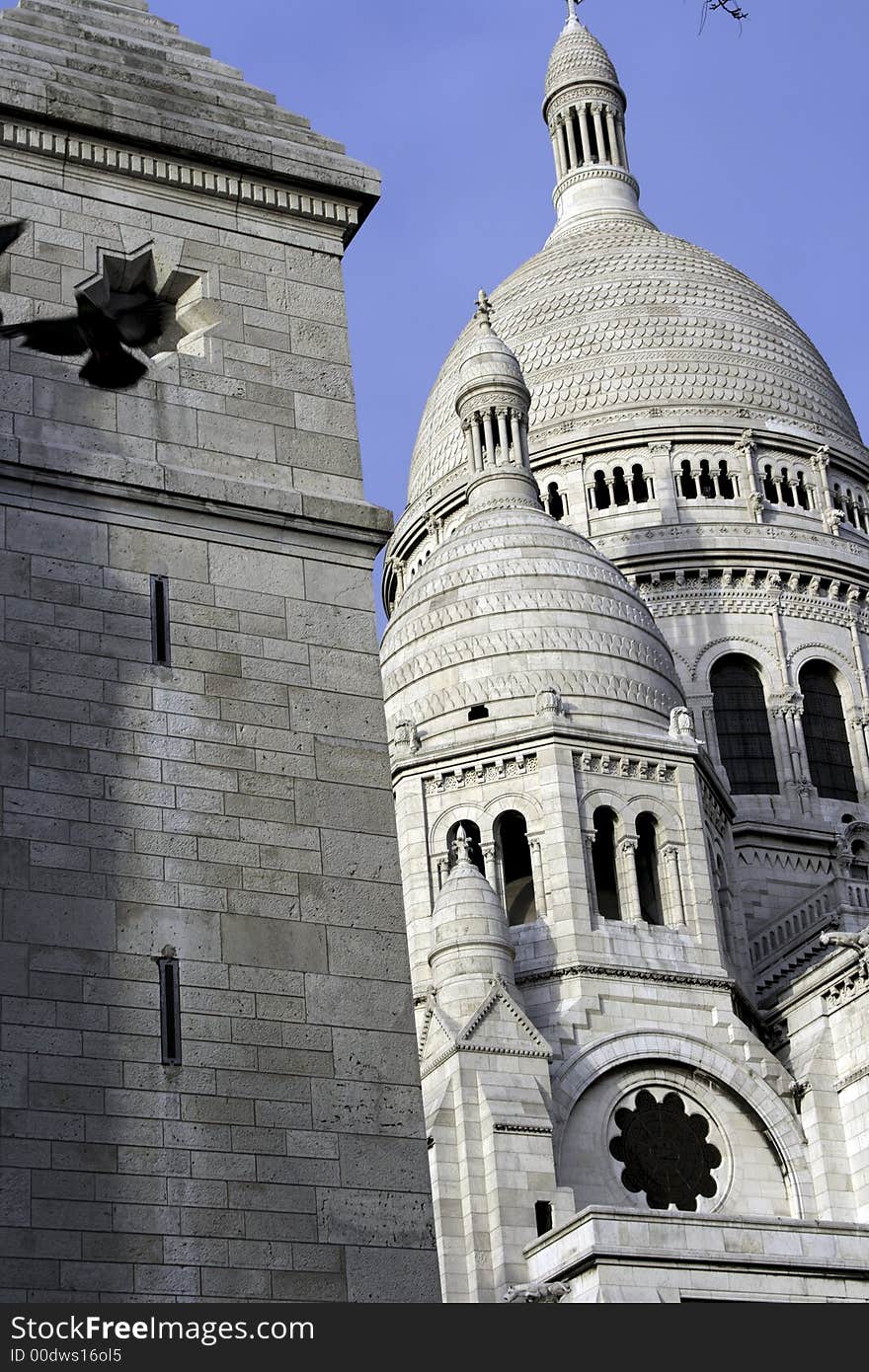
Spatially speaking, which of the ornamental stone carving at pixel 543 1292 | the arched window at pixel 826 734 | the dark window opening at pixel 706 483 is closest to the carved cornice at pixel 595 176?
the dark window opening at pixel 706 483

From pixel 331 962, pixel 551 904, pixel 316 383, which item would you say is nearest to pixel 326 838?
pixel 331 962

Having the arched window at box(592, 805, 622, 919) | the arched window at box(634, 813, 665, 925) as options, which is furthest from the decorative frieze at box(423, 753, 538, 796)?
the arched window at box(634, 813, 665, 925)

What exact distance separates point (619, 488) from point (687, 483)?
1.80 metres

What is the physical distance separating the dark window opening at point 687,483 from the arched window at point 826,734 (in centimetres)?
575

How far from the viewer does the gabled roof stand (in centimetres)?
2003

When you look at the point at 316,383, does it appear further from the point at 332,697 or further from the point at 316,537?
the point at 332,697

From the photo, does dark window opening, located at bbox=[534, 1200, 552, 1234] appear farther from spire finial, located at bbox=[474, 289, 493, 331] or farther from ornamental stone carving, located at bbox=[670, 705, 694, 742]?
spire finial, located at bbox=[474, 289, 493, 331]

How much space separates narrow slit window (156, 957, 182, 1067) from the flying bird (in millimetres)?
4934

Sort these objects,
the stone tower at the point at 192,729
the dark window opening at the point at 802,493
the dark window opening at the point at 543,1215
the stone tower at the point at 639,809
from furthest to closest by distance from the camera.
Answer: the dark window opening at the point at 802,493
the stone tower at the point at 639,809
the dark window opening at the point at 543,1215
the stone tower at the point at 192,729

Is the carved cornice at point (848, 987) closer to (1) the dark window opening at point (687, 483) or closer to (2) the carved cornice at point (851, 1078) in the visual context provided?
(2) the carved cornice at point (851, 1078)

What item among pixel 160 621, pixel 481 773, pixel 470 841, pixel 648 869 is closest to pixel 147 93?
pixel 160 621

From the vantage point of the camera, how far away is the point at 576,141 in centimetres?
8088

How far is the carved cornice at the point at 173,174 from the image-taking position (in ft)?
65.3

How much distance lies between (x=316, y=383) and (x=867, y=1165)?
83.2ft
